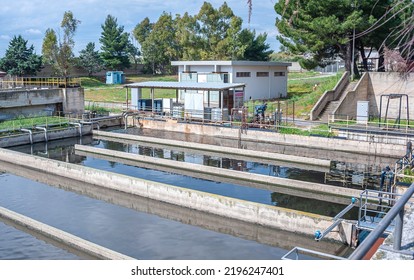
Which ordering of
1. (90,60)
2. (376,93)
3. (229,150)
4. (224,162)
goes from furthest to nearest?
1. (90,60)
2. (376,93)
3. (229,150)
4. (224,162)

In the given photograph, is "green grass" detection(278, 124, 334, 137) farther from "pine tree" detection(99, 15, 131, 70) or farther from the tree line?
"pine tree" detection(99, 15, 131, 70)

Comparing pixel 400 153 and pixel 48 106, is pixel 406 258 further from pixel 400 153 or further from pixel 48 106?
pixel 48 106

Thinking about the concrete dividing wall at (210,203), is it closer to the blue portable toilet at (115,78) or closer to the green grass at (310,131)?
the green grass at (310,131)

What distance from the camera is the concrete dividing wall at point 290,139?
25016 millimetres

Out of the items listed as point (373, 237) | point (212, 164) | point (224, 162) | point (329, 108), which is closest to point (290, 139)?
point (224, 162)

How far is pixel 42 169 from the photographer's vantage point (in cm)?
2277

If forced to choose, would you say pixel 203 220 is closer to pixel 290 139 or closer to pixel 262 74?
pixel 290 139

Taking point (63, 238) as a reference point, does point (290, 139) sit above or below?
above

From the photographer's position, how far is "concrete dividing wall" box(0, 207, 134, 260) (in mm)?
12281

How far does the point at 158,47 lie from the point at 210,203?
59746mm

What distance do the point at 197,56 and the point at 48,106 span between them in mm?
32088

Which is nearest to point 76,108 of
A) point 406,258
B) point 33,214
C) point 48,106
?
point 48,106

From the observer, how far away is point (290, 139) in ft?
90.9

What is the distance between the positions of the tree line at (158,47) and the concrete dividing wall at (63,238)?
46087 mm
